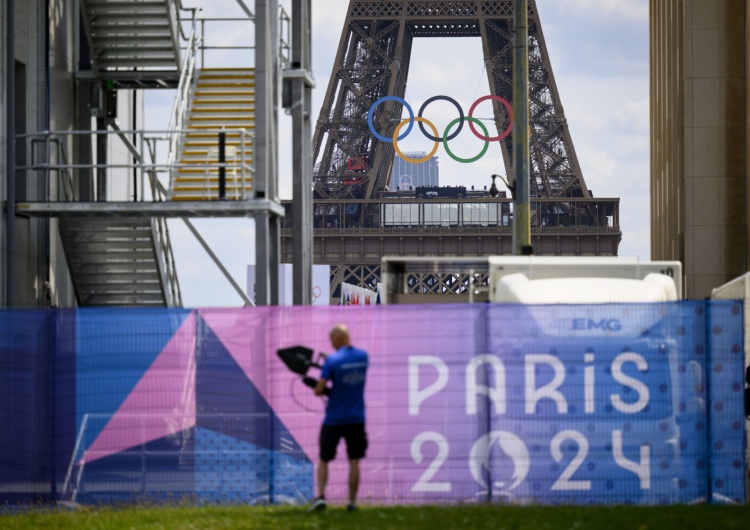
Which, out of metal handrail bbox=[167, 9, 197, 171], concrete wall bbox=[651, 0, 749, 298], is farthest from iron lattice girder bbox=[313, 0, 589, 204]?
metal handrail bbox=[167, 9, 197, 171]

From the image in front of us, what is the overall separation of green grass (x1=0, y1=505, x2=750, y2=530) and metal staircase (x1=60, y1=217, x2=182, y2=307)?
970 centimetres

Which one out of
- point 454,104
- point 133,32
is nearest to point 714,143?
point 454,104

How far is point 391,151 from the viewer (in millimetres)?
105375

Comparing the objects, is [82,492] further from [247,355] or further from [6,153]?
[6,153]

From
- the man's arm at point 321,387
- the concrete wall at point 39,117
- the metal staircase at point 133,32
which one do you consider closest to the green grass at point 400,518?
the man's arm at point 321,387

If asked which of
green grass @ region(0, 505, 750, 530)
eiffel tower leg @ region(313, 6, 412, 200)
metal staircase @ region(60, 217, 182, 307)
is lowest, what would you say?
green grass @ region(0, 505, 750, 530)

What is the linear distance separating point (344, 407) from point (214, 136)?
11689 mm

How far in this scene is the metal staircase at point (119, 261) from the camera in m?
24.2

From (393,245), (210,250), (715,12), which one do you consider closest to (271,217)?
(210,250)

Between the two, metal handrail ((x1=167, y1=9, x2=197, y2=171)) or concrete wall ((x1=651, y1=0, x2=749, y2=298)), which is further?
concrete wall ((x1=651, y1=0, x2=749, y2=298))

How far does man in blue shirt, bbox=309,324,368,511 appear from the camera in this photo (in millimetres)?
14141

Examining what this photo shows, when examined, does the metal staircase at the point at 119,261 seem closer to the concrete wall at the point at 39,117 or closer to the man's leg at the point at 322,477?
the concrete wall at the point at 39,117

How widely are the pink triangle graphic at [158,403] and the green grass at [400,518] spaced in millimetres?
915

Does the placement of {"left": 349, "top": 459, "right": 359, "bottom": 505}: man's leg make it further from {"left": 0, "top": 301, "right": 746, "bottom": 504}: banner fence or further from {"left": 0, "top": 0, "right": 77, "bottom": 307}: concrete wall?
{"left": 0, "top": 0, "right": 77, "bottom": 307}: concrete wall
